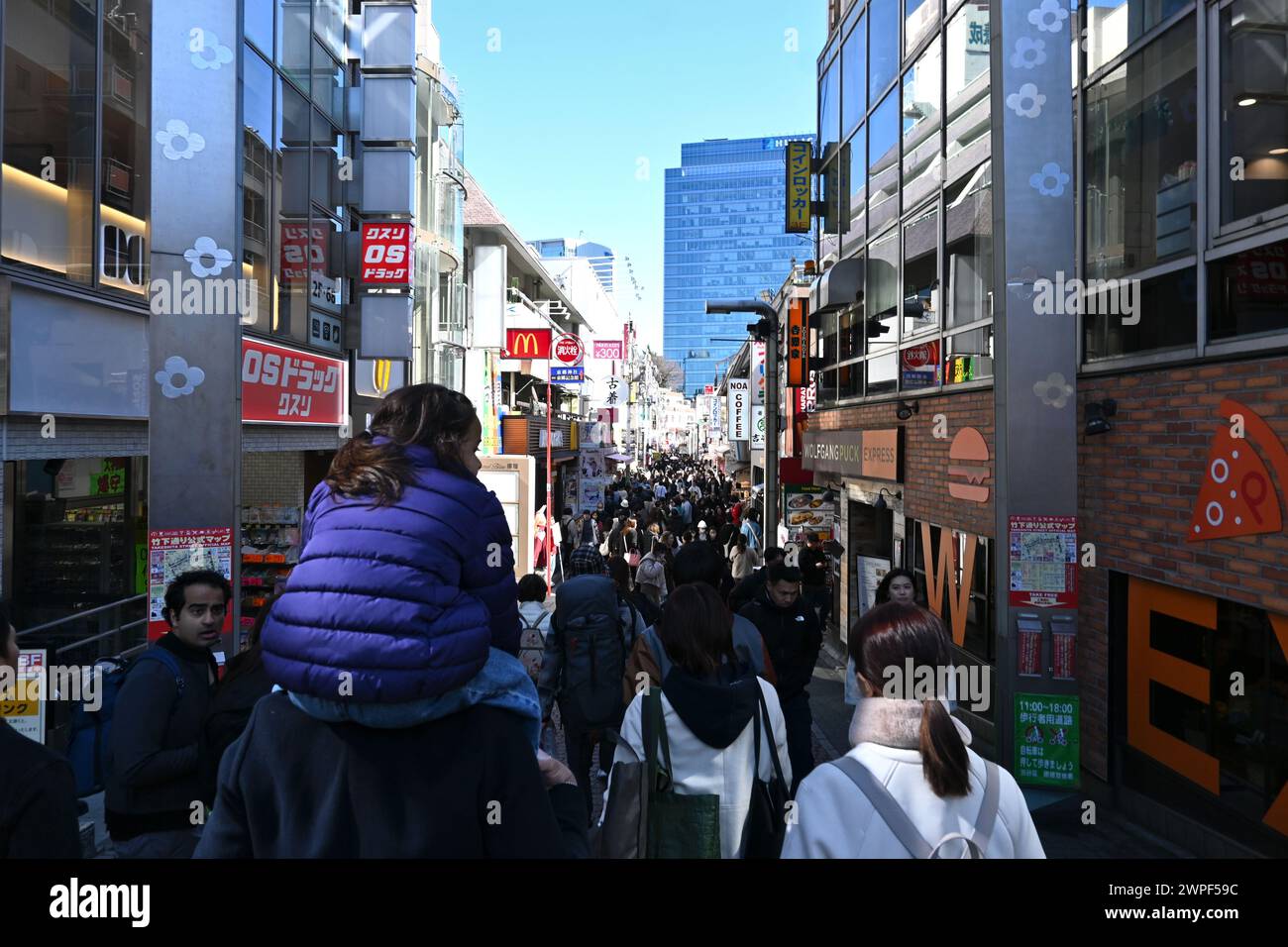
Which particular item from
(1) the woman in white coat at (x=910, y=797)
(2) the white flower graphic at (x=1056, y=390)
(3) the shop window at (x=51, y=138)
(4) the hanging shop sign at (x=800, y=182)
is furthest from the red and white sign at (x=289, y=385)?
(4) the hanging shop sign at (x=800, y=182)

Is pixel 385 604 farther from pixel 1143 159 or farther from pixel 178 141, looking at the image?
pixel 1143 159

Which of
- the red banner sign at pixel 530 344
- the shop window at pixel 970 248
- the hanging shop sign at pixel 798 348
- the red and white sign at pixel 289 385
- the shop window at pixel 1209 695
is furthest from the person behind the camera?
the red banner sign at pixel 530 344

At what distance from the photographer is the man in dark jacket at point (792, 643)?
6.05 meters

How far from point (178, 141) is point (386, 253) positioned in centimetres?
796

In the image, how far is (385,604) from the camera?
1.52m

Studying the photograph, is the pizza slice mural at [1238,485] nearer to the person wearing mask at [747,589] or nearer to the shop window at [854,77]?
the person wearing mask at [747,589]

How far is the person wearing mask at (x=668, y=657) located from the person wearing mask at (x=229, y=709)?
167 centimetres

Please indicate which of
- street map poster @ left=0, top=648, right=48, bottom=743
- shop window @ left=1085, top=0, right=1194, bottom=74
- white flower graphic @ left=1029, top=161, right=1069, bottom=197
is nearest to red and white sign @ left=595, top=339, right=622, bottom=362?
shop window @ left=1085, top=0, right=1194, bottom=74

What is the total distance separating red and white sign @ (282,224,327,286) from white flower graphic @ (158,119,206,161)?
283 inches

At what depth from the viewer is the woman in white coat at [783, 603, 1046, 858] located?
2.09 meters
